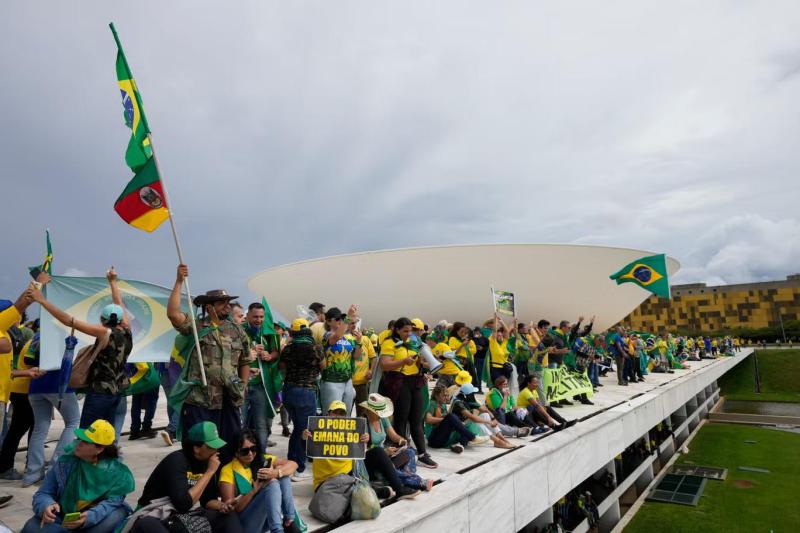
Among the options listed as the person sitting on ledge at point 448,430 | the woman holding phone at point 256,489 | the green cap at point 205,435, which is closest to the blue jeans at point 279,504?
the woman holding phone at point 256,489

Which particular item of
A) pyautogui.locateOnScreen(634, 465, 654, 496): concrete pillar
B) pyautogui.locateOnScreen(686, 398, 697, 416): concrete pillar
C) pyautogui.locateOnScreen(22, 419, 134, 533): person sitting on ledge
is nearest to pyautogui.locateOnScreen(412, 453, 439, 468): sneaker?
pyautogui.locateOnScreen(22, 419, 134, 533): person sitting on ledge

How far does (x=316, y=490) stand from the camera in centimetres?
362

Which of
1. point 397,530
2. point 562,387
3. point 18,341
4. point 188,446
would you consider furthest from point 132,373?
point 562,387

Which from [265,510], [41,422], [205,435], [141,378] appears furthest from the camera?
[141,378]

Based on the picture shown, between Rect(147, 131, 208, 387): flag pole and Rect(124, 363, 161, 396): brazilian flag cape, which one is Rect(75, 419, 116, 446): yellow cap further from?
Rect(124, 363, 161, 396): brazilian flag cape

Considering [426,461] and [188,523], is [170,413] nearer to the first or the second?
[426,461]

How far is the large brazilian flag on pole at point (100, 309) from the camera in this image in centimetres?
396

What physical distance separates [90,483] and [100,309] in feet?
6.75

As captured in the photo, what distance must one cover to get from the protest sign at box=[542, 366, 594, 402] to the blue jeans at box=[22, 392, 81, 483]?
729cm

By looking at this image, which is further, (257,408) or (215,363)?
(257,408)

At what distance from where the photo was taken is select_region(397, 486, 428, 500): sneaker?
3802 mm

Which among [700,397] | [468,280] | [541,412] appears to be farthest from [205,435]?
[468,280]

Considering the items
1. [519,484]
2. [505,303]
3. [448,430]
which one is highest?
[505,303]

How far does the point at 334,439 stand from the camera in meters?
3.69
